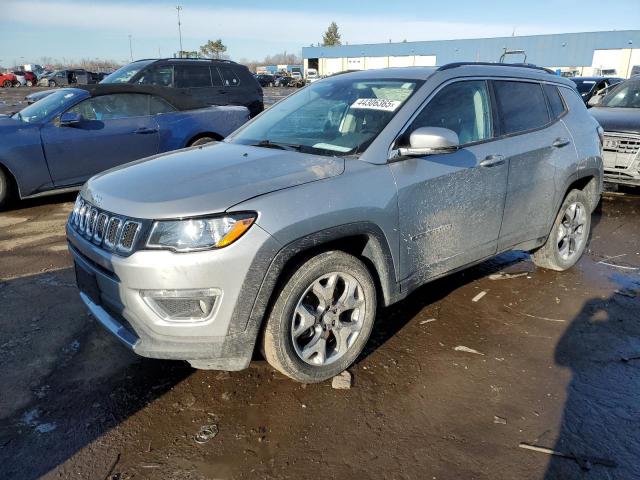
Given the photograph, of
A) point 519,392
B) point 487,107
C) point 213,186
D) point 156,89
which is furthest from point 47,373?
point 156,89

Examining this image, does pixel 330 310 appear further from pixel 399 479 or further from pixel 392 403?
pixel 399 479

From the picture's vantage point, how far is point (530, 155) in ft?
12.8

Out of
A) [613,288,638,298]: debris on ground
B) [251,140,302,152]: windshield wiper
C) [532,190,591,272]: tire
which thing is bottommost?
[613,288,638,298]: debris on ground

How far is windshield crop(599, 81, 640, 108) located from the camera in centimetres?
839

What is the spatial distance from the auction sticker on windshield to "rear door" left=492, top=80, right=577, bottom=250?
99cm

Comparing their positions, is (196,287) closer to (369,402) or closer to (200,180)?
(200,180)

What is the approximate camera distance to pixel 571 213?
470 cm

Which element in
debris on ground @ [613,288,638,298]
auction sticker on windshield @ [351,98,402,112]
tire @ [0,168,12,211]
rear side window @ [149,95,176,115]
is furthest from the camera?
rear side window @ [149,95,176,115]

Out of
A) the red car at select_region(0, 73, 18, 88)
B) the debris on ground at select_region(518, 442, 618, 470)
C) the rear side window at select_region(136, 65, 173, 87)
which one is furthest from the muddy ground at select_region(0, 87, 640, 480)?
the red car at select_region(0, 73, 18, 88)

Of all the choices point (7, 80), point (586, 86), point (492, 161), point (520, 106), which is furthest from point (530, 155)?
point (7, 80)

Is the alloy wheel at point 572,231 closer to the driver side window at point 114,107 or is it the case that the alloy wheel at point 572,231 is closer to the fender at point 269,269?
the fender at point 269,269

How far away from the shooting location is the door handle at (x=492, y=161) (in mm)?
3523

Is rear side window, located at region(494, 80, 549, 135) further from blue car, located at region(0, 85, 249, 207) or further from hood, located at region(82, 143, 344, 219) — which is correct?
blue car, located at region(0, 85, 249, 207)

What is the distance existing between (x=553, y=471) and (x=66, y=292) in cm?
375
